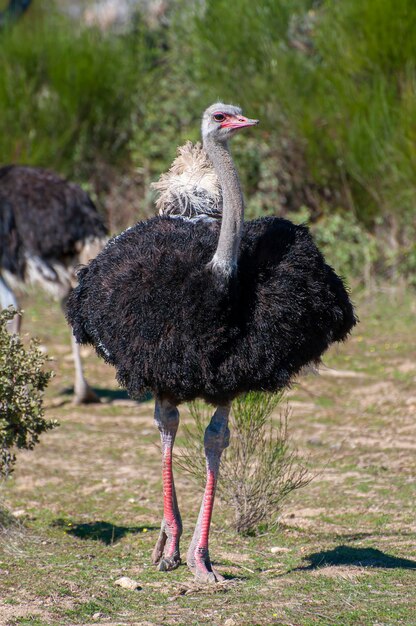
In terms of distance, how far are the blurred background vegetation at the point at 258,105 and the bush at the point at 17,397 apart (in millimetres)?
6873

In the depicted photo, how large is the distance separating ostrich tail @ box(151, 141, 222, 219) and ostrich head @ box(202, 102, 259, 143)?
27.0 inches

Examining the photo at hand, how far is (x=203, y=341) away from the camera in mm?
4641

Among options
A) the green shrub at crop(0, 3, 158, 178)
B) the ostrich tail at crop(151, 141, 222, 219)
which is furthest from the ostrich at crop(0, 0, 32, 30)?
the ostrich tail at crop(151, 141, 222, 219)

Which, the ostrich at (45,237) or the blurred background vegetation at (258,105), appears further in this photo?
the blurred background vegetation at (258,105)

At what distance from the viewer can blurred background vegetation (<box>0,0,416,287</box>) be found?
40.0 ft

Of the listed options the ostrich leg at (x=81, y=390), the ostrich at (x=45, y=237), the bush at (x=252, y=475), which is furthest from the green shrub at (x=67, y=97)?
the bush at (x=252, y=475)

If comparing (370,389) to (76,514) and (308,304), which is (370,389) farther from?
(308,304)

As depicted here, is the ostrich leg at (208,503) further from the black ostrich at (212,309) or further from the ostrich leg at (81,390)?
the ostrich leg at (81,390)

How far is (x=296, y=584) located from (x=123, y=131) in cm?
1052

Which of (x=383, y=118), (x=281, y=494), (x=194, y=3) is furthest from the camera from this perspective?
(x=194, y=3)

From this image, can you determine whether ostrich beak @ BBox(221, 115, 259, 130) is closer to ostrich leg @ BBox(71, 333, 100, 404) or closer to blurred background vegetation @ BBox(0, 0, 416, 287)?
ostrich leg @ BBox(71, 333, 100, 404)

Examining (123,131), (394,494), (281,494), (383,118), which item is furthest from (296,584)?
(123,131)

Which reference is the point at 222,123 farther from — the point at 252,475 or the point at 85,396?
the point at 85,396

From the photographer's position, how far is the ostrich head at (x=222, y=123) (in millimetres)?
4840
